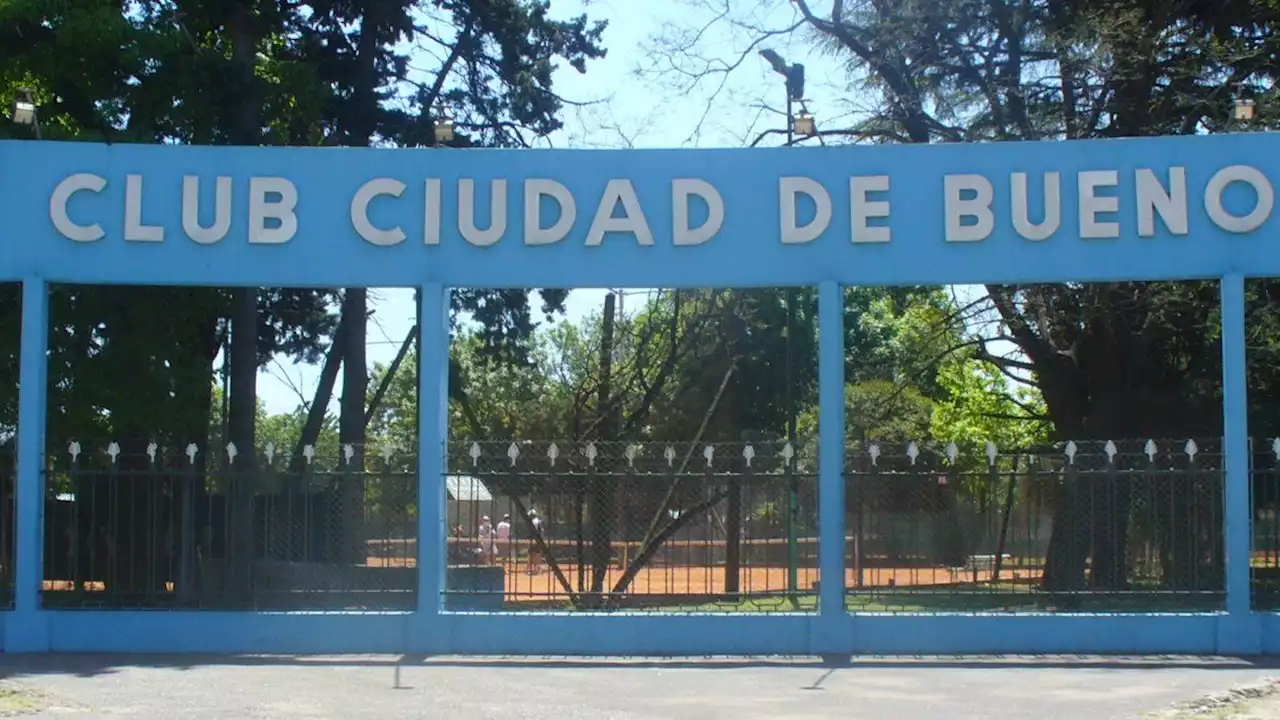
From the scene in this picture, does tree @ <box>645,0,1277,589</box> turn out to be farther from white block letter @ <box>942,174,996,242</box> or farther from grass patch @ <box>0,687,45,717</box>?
grass patch @ <box>0,687,45,717</box>

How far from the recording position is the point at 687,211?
512 inches

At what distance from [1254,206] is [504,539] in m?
7.25

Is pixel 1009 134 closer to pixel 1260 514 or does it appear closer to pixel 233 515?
pixel 1260 514

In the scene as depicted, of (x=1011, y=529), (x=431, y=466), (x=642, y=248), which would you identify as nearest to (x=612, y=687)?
(x=431, y=466)

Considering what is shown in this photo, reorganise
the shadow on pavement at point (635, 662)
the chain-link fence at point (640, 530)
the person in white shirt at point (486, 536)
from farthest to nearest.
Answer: the person in white shirt at point (486, 536) < the chain-link fence at point (640, 530) < the shadow on pavement at point (635, 662)

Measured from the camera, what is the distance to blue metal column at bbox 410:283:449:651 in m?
12.8

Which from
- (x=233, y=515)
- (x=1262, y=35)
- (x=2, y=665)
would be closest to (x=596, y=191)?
(x=233, y=515)

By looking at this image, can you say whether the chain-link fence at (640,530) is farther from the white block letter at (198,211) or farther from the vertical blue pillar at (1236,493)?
the vertical blue pillar at (1236,493)

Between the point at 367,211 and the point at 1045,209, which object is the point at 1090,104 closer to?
the point at 1045,209

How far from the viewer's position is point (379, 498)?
43.4 ft

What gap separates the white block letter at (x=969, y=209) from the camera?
12.8 meters

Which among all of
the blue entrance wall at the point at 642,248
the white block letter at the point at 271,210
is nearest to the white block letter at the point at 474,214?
the blue entrance wall at the point at 642,248

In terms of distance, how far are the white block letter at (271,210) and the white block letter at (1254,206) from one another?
7926 mm

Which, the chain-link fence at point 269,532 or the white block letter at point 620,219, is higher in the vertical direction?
the white block letter at point 620,219
